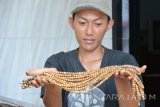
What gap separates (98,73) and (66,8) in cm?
222

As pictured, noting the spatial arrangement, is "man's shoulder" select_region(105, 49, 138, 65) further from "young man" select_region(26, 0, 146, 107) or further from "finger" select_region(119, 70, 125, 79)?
"finger" select_region(119, 70, 125, 79)

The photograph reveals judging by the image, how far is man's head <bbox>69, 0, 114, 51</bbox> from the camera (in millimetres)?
1437

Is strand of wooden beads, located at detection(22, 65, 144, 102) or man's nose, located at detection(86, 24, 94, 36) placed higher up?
man's nose, located at detection(86, 24, 94, 36)

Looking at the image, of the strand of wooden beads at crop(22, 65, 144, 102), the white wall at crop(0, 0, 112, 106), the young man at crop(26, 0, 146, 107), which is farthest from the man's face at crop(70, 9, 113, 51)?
the white wall at crop(0, 0, 112, 106)

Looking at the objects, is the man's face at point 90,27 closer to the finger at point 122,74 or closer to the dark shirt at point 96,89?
the dark shirt at point 96,89

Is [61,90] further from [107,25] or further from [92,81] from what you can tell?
[107,25]

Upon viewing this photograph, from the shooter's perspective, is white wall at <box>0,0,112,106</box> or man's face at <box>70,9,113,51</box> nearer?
man's face at <box>70,9,113,51</box>

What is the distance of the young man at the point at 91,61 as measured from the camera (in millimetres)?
1427

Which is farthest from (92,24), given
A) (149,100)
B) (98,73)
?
(149,100)

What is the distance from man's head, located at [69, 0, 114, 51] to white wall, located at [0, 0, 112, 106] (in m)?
1.90

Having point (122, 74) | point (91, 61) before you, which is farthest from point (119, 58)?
point (122, 74)

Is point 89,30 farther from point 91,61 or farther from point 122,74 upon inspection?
point 122,74

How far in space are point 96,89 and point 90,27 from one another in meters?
0.23

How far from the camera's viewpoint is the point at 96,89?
1.42m
